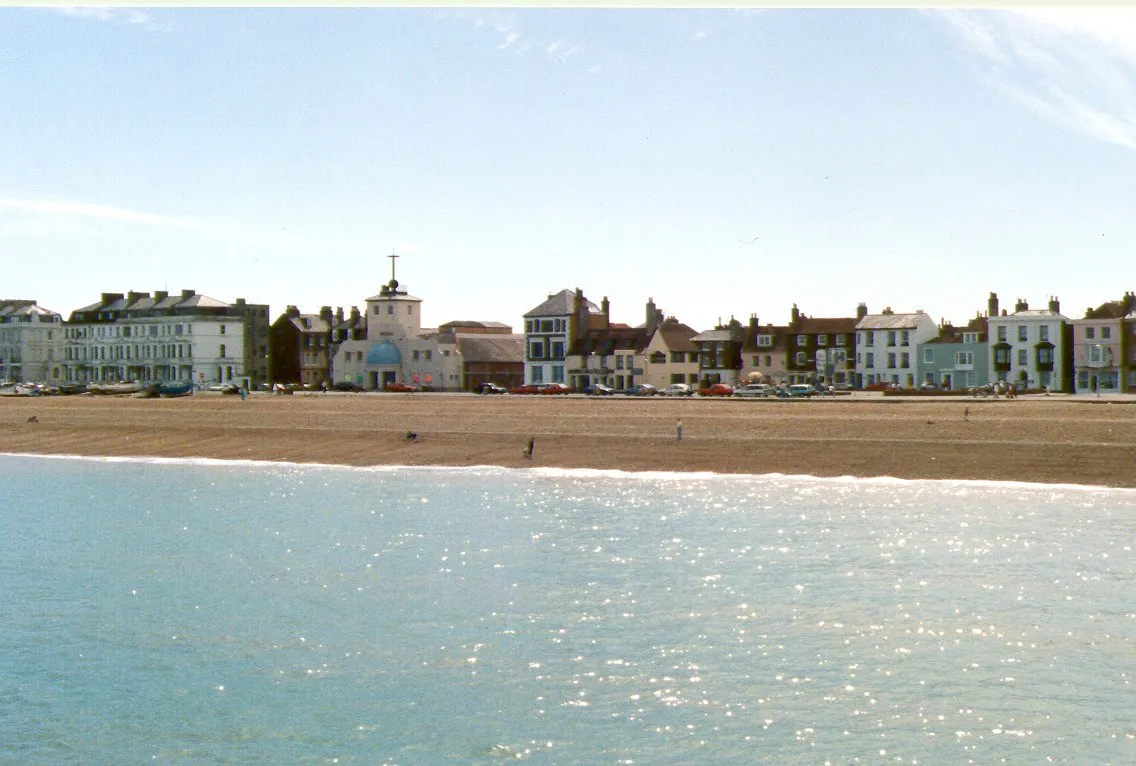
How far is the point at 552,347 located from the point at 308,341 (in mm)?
34403

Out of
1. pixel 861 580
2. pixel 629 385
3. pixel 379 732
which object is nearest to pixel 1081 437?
pixel 861 580

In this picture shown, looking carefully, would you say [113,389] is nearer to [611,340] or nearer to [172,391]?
[172,391]

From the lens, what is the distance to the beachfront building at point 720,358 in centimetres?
12650

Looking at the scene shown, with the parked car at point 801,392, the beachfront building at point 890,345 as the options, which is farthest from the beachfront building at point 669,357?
the parked car at point 801,392

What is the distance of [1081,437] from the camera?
49.9 meters

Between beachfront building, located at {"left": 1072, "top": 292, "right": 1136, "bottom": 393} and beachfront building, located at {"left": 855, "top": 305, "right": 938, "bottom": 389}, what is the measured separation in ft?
46.4

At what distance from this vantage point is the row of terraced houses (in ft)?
371

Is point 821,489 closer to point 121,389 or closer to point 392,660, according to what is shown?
point 392,660

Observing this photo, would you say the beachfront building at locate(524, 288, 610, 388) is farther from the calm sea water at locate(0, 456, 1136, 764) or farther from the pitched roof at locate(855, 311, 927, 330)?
the calm sea water at locate(0, 456, 1136, 764)

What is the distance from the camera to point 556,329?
134 meters

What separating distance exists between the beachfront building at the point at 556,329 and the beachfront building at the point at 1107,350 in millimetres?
48653

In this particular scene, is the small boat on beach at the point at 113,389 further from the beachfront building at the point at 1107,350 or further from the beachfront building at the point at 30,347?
the beachfront building at the point at 1107,350

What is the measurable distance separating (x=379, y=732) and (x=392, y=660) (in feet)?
11.3

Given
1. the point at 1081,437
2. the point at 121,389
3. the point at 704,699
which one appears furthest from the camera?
the point at 121,389
